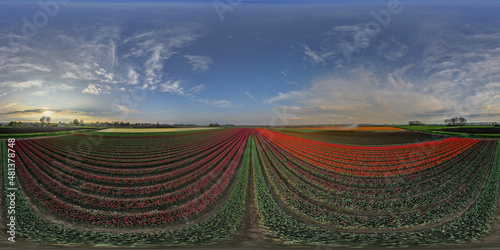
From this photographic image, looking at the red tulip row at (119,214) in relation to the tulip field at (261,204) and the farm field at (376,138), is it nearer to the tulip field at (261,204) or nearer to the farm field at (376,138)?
the tulip field at (261,204)

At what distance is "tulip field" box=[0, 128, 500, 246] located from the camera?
157 inches

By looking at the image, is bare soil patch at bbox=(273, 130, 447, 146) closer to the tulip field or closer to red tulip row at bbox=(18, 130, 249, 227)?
the tulip field

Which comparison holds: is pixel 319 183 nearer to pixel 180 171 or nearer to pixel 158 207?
pixel 158 207

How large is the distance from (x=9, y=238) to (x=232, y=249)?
4.84 meters

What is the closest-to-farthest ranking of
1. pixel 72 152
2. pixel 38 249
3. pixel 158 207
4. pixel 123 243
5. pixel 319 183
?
pixel 38 249 < pixel 123 243 < pixel 158 207 < pixel 319 183 < pixel 72 152

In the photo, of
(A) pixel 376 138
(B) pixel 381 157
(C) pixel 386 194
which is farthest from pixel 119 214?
(A) pixel 376 138

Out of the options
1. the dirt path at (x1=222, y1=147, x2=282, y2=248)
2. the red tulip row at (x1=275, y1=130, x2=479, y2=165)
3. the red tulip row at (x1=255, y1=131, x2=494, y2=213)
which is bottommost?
the red tulip row at (x1=255, y1=131, x2=494, y2=213)

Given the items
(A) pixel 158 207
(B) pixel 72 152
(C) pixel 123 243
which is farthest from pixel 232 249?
(B) pixel 72 152

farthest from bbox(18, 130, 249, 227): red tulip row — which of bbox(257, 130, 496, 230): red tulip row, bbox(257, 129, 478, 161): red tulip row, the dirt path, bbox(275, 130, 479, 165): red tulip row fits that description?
bbox(257, 129, 478, 161): red tulip row

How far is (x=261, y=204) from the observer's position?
→ 5668mm

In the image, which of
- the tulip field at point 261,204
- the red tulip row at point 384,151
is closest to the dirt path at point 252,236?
the tulip field at point 261,204

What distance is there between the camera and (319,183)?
25.5 ft

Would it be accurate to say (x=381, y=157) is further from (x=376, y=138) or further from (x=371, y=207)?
(x=376, y=138)

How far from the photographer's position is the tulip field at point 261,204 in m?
Result: 3.98
